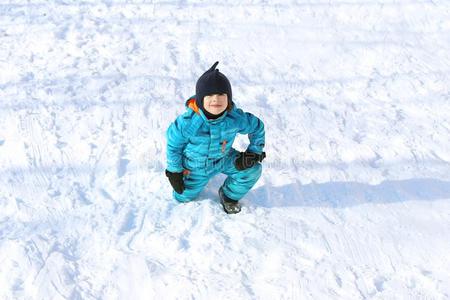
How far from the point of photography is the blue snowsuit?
104 inches

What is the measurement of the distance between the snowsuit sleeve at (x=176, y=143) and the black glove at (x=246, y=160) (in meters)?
0.36

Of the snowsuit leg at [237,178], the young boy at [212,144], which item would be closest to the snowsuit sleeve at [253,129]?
the young boy at [212,144]

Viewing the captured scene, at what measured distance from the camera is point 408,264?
289 centimetres

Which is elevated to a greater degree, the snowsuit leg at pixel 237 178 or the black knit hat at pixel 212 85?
the black knit hat at pixel 212 85

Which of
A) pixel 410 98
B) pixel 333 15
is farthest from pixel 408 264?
pixel 333 15

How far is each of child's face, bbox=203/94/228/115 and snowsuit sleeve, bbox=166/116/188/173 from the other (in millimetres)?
212

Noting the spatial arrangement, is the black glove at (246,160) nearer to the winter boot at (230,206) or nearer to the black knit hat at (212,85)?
the winter boot at (230,206)

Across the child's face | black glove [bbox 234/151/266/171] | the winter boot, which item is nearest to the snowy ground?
the winter boot

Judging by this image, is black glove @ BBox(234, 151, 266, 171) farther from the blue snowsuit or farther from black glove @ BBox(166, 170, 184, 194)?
black glove @ BBox(166, 170, 184, 194)

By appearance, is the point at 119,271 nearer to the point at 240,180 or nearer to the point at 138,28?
the point at 240,180

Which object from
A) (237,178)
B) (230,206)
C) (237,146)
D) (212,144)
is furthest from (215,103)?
(237,146)

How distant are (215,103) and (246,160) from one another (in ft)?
1.77

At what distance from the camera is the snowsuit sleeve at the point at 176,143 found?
2660mm

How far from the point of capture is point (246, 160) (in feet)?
9.40
